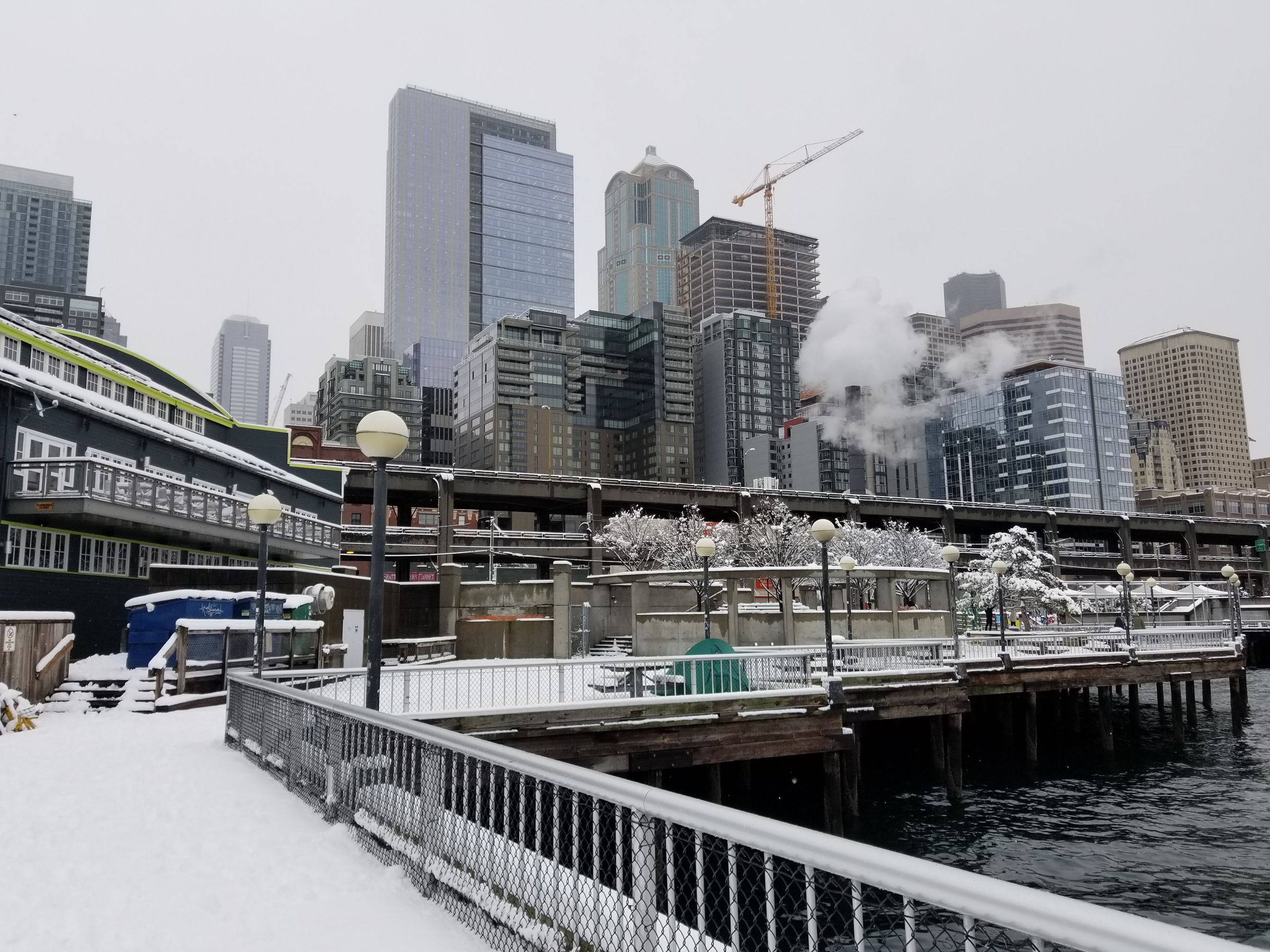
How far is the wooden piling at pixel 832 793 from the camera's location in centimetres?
2014

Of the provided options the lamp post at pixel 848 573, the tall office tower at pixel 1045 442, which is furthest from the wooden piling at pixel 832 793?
the tall office tower at pixel 1045 442

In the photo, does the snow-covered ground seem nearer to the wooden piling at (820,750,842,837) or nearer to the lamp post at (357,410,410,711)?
the lamp post at (357,410,410,711)

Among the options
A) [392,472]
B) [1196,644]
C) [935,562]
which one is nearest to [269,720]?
[1196,644]

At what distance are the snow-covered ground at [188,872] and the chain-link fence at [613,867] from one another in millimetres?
337

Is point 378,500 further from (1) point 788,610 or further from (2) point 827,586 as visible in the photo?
(1) point 788,610

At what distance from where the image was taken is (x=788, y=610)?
1076 inches

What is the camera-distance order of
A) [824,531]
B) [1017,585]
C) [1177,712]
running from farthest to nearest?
[1017,585] < [1177,712] < [824,531]

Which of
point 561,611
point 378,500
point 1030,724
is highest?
point 378,500

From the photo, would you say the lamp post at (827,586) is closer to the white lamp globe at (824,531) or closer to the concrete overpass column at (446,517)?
the white lamp globe at (824,531)

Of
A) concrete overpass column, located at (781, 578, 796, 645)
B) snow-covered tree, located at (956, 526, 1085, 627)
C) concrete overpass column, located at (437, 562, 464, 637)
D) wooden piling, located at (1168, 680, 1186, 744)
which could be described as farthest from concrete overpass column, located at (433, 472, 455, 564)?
wooden piling, located at (1168, 680, 1186, 744)

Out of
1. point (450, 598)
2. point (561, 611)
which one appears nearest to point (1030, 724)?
point (561, 611)

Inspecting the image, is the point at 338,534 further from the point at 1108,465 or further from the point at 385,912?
the point at 1108,465

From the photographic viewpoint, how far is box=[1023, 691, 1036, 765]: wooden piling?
29.7 m

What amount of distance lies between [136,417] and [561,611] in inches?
715
